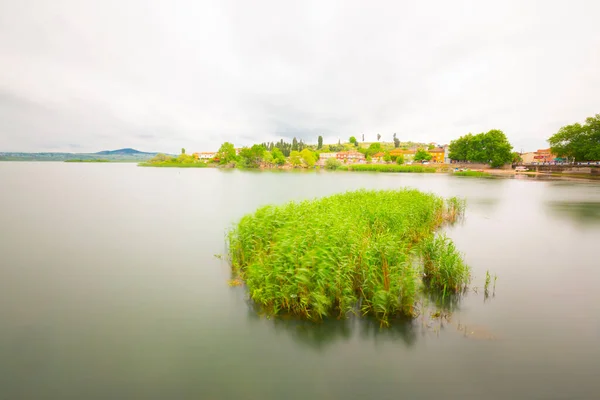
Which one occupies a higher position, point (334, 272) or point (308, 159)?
point (308, 159)

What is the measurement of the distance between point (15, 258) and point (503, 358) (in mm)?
21215

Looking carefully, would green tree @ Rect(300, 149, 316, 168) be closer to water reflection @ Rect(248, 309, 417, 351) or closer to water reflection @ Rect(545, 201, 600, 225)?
water reflection @ Rect(545, 201, 600, 225)

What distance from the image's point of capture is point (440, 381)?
22.0ft

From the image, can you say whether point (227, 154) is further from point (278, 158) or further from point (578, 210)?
point (578, 210)

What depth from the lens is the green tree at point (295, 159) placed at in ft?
476

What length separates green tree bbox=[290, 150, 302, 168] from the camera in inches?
5714

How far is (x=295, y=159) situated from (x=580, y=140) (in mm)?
106186

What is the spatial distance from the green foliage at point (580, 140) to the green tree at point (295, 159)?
325 feet

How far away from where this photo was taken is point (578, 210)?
99.9 feet

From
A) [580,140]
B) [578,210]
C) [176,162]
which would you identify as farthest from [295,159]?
[578,210]

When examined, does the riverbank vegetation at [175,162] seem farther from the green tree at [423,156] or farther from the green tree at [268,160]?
the green tree at [423,156]

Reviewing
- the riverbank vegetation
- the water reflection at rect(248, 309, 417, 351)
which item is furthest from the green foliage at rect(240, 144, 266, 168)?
the water reflection at rect(248, 309, 417, 351)

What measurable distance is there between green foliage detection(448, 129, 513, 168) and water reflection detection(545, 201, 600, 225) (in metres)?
72.5

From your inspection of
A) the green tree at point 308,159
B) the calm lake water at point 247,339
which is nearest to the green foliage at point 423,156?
the green tree at point 308,159
